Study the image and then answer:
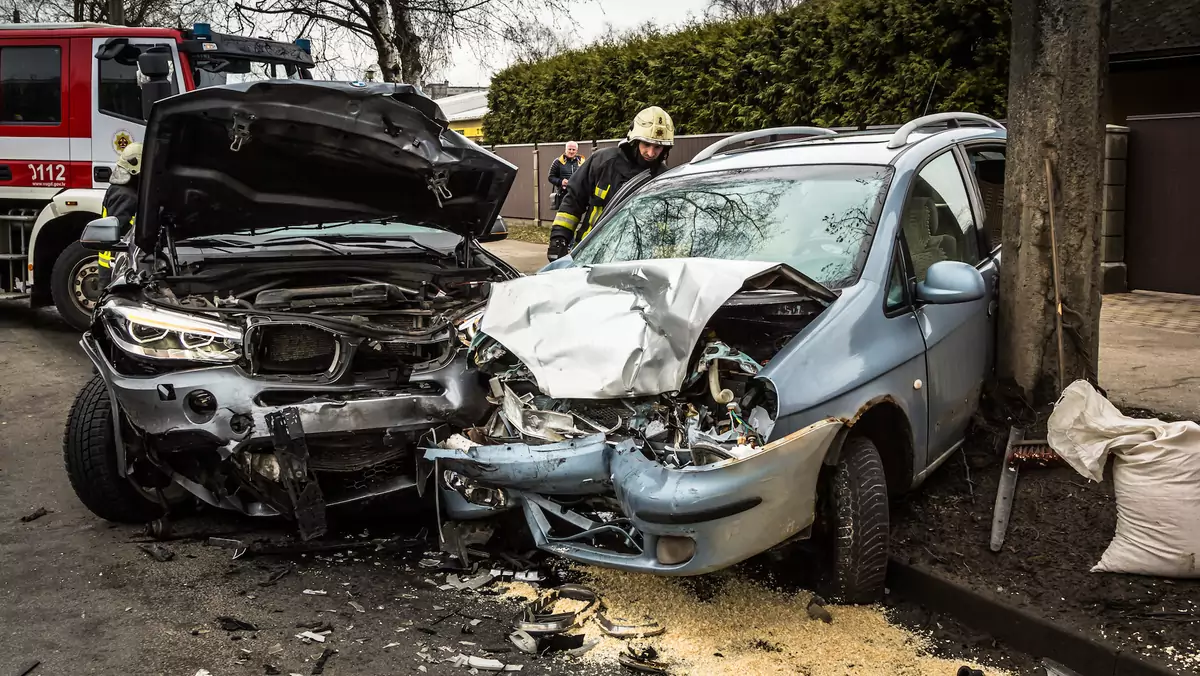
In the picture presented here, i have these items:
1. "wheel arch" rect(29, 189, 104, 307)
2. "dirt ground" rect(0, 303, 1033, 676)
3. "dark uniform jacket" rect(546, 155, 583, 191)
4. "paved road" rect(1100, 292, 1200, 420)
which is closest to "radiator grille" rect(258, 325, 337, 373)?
"dirt ground" rect(0, 303, 1033, 676)

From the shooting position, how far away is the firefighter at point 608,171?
21.8 ft

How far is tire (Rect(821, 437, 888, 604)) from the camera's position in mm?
3379

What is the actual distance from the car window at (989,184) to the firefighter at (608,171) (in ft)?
7.25

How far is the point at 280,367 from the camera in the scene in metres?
4.18

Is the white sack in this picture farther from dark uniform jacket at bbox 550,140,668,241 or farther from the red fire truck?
the red fire truck

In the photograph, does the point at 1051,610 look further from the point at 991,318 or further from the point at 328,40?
the point at 328,40

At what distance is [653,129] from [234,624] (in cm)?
424

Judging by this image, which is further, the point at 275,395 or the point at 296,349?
the point at 296,349

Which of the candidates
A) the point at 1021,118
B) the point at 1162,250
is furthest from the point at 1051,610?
the point at 1162,250

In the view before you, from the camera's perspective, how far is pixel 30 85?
361 inches

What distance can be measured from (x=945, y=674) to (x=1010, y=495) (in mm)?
1067

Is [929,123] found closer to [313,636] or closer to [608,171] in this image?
[608,171]

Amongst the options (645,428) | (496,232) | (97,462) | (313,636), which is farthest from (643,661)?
(496,232)

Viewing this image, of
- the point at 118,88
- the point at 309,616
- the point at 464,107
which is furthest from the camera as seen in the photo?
the point at 464,107
